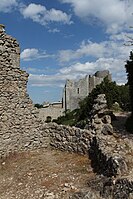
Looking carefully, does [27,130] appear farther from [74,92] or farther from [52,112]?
[74,92]

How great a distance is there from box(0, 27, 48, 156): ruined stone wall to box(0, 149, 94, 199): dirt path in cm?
52

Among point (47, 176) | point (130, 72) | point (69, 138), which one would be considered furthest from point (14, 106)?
point (130, 72)

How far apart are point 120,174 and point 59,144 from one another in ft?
13.7

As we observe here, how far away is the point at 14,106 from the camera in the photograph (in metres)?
12.1

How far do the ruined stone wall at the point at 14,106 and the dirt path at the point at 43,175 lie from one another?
1.71 feet

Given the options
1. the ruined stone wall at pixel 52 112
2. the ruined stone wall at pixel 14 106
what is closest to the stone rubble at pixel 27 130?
the ruined stone wall at pixel 14 106

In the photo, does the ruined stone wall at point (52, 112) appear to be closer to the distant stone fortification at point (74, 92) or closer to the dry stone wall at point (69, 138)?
the distant stone fortification at point (74, 92)

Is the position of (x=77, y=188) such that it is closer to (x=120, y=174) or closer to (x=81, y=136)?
(x=120, y=174)

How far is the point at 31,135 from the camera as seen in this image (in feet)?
41.5

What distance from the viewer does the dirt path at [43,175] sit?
29.2 ft

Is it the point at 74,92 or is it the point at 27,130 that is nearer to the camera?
the point at 27,130

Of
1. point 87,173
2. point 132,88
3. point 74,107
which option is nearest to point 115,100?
point 132,88

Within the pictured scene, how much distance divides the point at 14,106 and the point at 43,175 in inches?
124

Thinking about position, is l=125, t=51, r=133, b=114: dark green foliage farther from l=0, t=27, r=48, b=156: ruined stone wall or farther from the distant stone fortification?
the distant stone fortification
